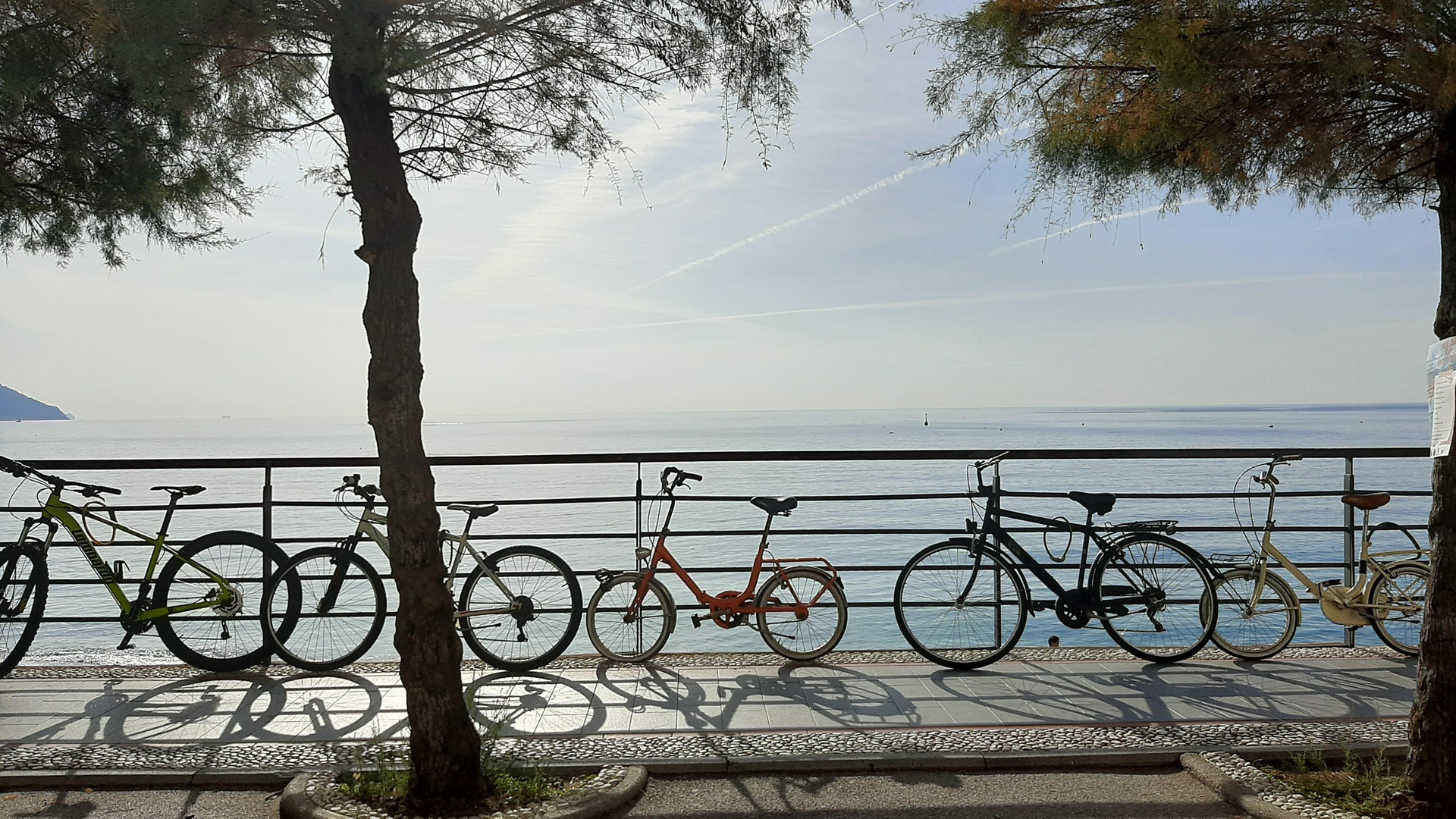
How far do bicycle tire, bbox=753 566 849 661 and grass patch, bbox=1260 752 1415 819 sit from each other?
212 cm

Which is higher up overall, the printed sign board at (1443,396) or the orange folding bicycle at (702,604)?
the printed sign board at (1443,396)

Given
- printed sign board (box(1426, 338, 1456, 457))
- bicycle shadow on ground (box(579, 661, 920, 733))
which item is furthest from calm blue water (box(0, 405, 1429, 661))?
printed sign board (box(1426, 338, 1456, 457))

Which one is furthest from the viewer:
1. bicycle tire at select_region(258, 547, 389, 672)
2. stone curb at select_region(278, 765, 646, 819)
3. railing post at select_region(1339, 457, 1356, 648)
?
railing post at select_region(1339, 457, 1356, 648)

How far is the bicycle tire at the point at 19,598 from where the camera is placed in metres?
5.10

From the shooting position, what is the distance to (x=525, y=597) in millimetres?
5277

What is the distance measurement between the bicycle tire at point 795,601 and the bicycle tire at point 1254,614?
6.30ft

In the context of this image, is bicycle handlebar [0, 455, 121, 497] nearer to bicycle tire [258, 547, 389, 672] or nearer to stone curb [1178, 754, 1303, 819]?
bicycle tire [258, 547, 389, 672]

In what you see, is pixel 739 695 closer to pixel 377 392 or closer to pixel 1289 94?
pixel 377 392

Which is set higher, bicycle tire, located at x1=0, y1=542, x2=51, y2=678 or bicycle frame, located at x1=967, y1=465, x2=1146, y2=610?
bicycle frame, located at x1=967, y1=465, x2=1146, y2=610

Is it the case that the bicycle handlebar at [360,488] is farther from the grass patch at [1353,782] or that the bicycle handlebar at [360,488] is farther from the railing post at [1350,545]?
the railing post at [1350,545]

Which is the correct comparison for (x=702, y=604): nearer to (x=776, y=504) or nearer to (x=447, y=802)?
(x=776, y=504)

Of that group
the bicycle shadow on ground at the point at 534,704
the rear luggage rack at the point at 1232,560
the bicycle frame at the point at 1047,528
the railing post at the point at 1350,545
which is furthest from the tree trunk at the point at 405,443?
the railing post at the point at 1350,545

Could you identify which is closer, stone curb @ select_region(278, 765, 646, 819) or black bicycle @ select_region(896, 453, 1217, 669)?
stone curb @ select_region(278, 765, 646, 819)

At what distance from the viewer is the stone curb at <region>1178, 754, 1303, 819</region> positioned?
321 cm
